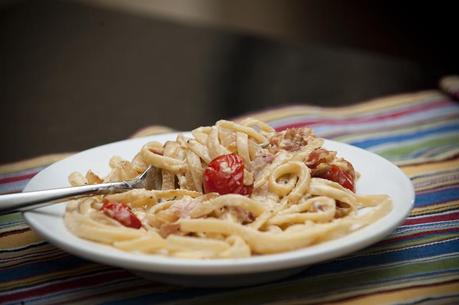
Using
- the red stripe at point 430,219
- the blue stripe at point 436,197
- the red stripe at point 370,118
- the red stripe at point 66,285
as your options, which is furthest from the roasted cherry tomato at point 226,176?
the red stripe at point 370,118

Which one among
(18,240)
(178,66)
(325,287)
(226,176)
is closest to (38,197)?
(18,240)

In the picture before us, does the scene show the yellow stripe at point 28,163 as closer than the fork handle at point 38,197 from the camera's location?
No

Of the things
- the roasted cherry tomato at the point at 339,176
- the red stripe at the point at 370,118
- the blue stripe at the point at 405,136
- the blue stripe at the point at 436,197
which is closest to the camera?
the roasted cherry tomato at the point at 339,176

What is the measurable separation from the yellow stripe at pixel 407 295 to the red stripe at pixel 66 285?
526 mm

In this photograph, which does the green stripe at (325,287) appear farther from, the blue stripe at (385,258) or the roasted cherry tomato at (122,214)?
the roasted cherry tomato at (122,214)

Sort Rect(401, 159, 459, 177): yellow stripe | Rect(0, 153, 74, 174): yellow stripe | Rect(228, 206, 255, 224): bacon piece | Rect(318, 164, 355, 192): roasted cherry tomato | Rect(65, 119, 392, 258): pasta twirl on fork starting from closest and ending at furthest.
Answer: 1. Rect(65, 119, 392, 258): pasta twirl on fork
2. Rect(228, 206, 255, 224): bacon piece
3. Rect(318, 164, 355, 192): roasted cherry tomato
4. Rect(401, 159, 459, 177): yellow stripe
5. Rect(0, 153, 74, 174): yellow stripe

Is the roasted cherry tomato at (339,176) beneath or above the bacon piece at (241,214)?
above

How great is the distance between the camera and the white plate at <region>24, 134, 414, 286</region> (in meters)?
1.51

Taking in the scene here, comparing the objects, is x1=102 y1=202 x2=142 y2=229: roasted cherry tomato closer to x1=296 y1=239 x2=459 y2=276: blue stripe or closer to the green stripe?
the green stripe

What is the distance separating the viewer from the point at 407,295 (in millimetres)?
1682

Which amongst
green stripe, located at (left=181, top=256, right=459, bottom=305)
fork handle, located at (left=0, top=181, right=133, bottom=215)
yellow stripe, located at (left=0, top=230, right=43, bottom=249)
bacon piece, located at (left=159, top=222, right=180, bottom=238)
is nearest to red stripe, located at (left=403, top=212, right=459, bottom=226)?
green stripe, located at (left=181, top=256, right=459, bottom=305)

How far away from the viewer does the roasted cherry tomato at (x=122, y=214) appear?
1.76 m

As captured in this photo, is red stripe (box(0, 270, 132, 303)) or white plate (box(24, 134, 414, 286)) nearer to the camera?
white plate (box(24, 134, 414, 286))

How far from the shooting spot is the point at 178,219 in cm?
175
